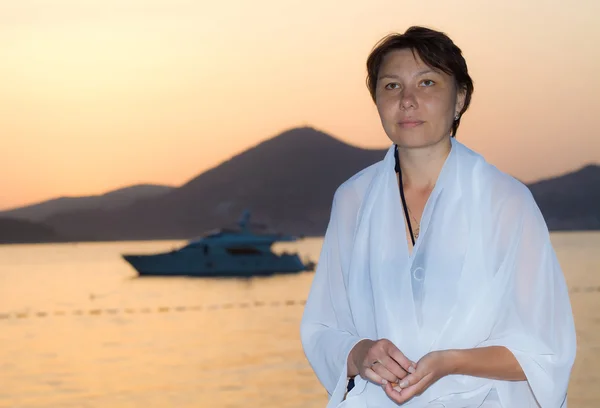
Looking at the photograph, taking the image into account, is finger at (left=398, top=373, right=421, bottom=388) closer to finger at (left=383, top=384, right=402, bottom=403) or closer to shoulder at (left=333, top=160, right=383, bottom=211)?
A: finger at (left=383, top=384, right=402, bottom=403)

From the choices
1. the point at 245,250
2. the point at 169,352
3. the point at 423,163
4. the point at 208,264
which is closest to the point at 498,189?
the point at 423,163

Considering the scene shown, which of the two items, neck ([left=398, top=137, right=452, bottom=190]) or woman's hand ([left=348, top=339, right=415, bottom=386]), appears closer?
woman's hand ([left=348, top=339, right=415, bottom=386])

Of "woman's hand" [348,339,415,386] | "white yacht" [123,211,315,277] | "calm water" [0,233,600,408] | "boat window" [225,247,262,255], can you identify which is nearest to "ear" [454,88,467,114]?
"woman's hand" [348,339,415,386]

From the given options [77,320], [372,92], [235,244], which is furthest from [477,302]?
[235,244]

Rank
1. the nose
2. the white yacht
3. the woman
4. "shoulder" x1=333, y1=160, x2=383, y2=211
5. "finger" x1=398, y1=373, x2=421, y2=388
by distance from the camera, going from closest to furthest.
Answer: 1. "finger" x1=398, y1=373, x2=421, y2=388
2. the woman
3. the nose
4. "shoulder" x1=333, y1=160, x2=383, y2=211
5. the white yacht

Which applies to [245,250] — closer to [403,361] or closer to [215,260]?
[215,260]

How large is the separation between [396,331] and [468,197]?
32 centimetres

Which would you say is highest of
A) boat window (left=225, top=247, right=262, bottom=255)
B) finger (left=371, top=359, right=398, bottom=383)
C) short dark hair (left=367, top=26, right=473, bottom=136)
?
short dark hair (left=367, top=26, right=473, bottom=136)

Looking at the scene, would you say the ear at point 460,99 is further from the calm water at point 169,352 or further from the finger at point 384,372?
the calm water at point 169,352

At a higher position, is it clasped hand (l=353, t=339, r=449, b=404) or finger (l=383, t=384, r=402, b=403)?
clasped hand (l=353, t=339, r=449, b=404)

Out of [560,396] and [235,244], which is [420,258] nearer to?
[560,396]

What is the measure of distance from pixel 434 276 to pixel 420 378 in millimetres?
246

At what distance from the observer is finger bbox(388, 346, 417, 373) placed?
203 centimetres

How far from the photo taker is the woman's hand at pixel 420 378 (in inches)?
79.9
